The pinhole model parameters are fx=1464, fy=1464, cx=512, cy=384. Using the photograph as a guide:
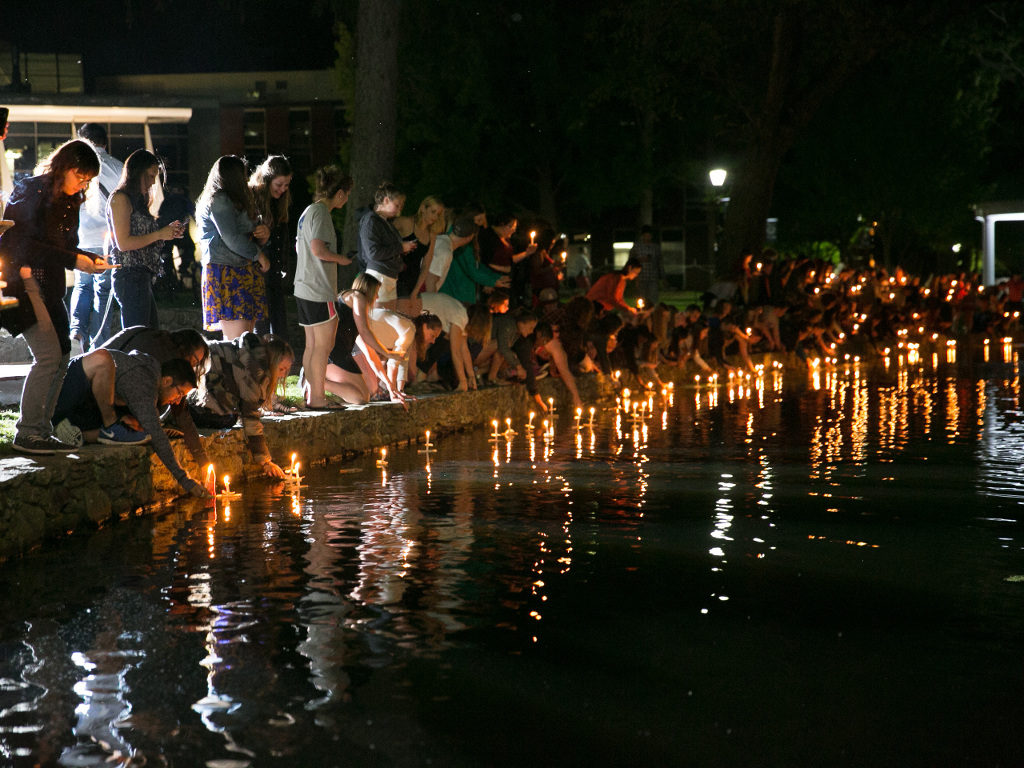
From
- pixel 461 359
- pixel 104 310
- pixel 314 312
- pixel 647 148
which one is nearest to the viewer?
pixel 104 310

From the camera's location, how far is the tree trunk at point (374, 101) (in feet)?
56.7

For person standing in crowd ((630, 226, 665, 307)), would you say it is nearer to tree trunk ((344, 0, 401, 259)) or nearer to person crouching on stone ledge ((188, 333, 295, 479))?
tree trunk ((344, 0, 401, 259))

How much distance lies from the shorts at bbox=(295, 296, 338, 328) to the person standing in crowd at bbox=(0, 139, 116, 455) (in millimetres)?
3468

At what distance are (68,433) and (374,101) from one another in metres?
9.39

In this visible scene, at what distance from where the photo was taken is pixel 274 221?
12039mm

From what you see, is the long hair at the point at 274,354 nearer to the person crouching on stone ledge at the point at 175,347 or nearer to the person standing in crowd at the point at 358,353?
the person crouching on stone ledge at the point at 175,347

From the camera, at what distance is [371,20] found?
56.6ft

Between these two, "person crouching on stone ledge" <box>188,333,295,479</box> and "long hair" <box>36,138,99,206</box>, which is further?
"person crouching on stone ledge" <box>188,333,295,479</box>

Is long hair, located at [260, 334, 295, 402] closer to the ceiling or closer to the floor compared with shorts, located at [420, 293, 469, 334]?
closer to the floor

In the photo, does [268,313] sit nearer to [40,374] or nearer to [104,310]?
[104,310]

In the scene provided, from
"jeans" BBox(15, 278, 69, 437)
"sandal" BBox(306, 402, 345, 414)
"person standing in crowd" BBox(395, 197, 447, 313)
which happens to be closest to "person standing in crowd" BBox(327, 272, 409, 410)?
"sandal" BBox(306, 402, 345, 414)

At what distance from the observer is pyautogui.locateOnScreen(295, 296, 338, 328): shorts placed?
12.2 meters

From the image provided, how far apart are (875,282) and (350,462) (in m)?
19.5

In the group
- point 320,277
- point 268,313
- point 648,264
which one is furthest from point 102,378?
point 648,264
